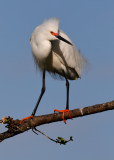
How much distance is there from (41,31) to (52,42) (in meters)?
0.42

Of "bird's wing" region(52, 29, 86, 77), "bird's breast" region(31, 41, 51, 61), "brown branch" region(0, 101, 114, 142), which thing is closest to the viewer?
"brown branch" region(0, 101, 114, 142)

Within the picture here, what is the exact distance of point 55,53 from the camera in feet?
18.9

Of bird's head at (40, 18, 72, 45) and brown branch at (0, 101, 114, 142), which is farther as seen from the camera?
bird's head at (40, 18, 72, 45)

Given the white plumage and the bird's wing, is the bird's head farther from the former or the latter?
the bird's wing

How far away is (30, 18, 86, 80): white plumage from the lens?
5.34 meters

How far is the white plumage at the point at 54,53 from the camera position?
534 cm

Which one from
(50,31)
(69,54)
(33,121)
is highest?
(50,31)

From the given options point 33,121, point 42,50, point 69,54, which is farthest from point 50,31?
point 33,121

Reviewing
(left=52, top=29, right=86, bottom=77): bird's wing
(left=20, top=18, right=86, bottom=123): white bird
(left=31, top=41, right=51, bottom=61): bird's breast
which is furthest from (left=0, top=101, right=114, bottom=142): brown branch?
(left=52, top=29, right=86, bottom=77): bird's wing

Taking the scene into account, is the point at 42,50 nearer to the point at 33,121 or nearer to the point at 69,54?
the point at 69,54

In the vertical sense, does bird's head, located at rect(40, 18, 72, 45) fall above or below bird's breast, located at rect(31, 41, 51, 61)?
above

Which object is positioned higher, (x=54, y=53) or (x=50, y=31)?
(x=50, y=31)

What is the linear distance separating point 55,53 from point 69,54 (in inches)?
16.1

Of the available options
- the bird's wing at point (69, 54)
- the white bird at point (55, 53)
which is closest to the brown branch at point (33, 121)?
the white bird at point (55, 53)
